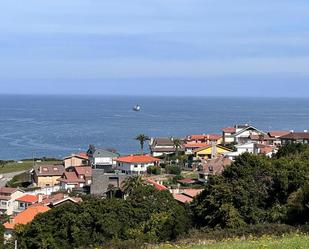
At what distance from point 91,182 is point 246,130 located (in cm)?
Answer: 3450

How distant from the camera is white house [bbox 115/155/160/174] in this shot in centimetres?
6134

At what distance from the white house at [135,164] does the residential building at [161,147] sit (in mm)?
9685

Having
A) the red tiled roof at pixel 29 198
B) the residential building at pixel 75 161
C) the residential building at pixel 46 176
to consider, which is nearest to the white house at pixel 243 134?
the residential building at pixel 75 161

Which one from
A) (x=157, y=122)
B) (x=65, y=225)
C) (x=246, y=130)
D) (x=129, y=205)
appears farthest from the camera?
(x=157, y=122)

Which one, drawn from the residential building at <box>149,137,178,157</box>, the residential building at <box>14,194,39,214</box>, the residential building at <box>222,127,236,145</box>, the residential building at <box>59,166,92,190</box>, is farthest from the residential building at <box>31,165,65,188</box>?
the residential building at <box>222,127,236,145</box>

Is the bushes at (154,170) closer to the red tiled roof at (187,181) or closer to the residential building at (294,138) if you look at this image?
the red tiled roof at (187,181)

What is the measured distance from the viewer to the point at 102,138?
108 metres

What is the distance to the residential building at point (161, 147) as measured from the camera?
73062mm

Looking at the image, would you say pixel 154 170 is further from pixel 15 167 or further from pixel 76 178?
pixel 15 167

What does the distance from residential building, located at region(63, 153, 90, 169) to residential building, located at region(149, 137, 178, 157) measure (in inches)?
395

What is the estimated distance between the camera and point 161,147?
73.6m

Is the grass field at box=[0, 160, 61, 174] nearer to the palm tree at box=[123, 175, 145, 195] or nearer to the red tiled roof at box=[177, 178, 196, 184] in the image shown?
the red tiled roof at box=[177, 178, 196, 184]

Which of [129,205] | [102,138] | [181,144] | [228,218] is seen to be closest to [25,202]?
[129,205]

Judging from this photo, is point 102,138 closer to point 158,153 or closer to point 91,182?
point 158,153
